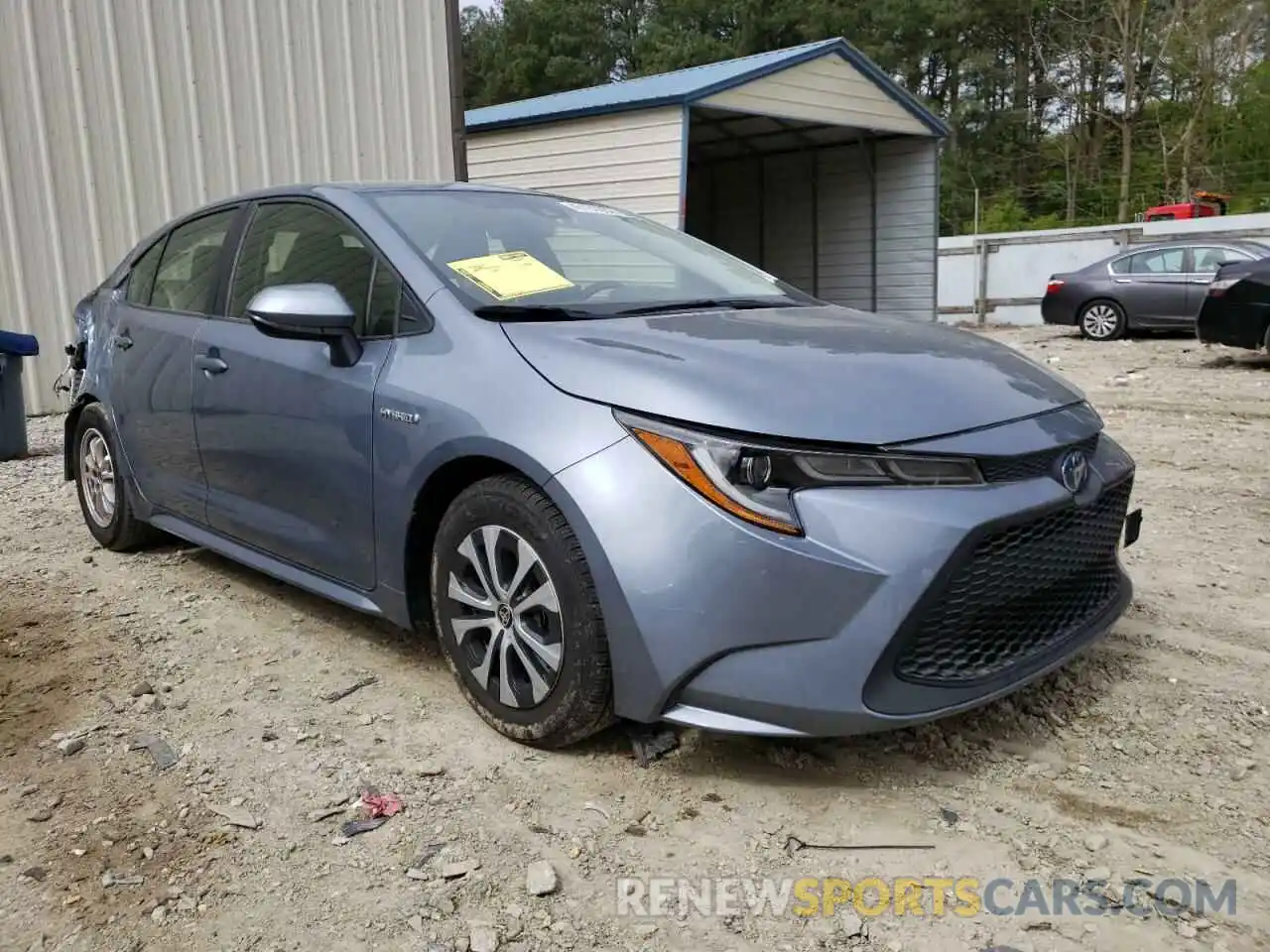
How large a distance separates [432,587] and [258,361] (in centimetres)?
108

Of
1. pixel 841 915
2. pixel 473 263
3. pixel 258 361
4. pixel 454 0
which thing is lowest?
pixel 841 915

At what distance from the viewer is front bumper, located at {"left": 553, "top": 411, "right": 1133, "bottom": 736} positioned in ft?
7.36

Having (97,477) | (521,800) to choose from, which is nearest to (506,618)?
(521,800)

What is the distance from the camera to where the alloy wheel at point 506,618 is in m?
2.56

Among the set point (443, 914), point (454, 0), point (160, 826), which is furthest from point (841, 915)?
point (454, 0)

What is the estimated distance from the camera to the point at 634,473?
236 cm

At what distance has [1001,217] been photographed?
32688 mm

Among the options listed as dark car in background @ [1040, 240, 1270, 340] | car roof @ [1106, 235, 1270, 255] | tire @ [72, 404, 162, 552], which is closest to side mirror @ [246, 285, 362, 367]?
tire @ [72, 404, 162, 552]

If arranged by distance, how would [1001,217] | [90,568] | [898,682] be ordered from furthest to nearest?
[1001,217] → [90,568] → [898,682]

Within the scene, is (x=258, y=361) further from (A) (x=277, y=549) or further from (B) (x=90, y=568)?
(B) (x=90, y=568)

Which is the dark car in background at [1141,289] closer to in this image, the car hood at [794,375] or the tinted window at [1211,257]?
the tinted window at [1211,257]

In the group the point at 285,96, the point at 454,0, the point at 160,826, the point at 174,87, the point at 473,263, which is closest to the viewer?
the point at 160,826

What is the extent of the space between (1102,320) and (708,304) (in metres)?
12.9

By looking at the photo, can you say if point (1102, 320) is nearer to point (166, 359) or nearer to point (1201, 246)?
point (1201, 246)
